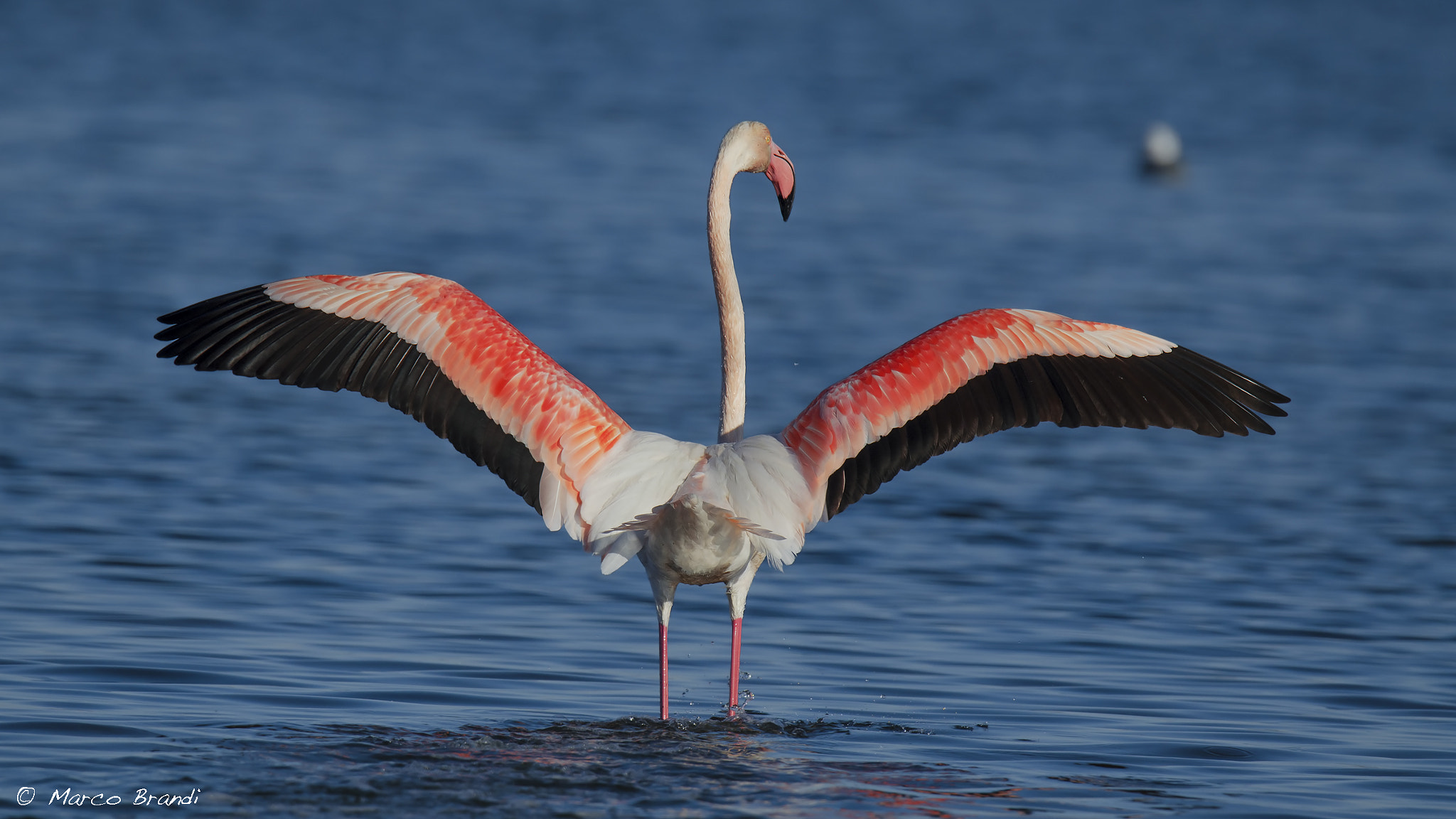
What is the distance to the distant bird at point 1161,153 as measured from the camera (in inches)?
923

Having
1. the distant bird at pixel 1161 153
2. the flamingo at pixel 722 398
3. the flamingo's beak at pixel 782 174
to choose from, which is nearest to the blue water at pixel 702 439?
the distant bird at pixel 1161 153

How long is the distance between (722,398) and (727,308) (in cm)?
34

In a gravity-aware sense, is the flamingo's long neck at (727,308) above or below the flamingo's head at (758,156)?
below

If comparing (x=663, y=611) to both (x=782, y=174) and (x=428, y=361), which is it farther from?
(x=782, y=174)

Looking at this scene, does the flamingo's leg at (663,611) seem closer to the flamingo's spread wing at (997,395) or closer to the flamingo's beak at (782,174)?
the flamingo's spread wing at (997,395)

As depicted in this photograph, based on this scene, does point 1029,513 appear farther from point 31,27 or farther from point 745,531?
point 31,27

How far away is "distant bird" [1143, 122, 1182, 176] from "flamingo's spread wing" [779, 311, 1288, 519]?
17.9 metres

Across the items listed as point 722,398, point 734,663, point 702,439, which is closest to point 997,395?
point 722,398

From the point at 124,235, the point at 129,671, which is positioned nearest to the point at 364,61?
the point at 124,235

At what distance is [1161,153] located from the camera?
2350 centimetres

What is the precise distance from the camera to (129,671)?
262 inches

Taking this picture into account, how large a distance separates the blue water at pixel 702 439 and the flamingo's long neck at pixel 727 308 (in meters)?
1.14

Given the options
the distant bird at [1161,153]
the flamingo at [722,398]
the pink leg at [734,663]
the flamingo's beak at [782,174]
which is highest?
the distant bird at [1161,153]

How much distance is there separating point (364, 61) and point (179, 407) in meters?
20.7
